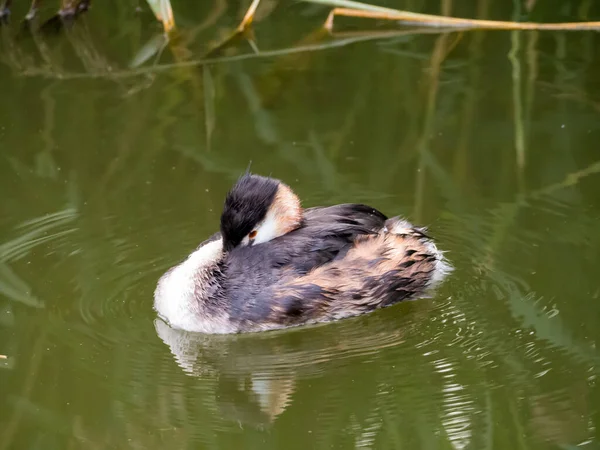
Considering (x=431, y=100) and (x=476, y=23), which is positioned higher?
(x=476, y=23)

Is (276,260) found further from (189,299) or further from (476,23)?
(476,23)

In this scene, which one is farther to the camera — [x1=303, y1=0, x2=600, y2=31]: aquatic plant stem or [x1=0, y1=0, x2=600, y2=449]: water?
[x1=303, y1=0, x2=600, y2=31]: aquatic plant stem

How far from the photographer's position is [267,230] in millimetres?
5000

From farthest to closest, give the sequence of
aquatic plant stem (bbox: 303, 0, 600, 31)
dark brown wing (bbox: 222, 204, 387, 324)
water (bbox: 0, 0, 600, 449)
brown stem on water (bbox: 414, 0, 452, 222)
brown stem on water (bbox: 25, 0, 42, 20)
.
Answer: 1. brown stem on water (bbox: 25, 0, 42, 20)
2. aquatic plant stem (bbox: 303, 0, 600, 31)
3. brown stem on water (bbox: 414, 0, 452, 222)
4. dark brown wing (bbox: 222, 204, 387, 324)
5. water (bbox: 0, 0, 600, 449)

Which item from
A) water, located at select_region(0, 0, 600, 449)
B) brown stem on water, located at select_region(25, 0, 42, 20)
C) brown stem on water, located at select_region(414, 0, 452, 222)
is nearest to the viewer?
water, located at select_region(0, 0, 600, 449)

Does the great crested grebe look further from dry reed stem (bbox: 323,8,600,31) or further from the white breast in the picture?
dry reed stem (bbox: 323,8,600,31)

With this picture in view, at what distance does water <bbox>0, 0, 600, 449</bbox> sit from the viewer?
13.8ft

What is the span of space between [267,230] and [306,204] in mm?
1018

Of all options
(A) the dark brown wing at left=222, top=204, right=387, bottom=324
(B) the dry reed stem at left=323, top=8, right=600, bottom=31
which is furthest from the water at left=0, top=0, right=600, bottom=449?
(B) the dry reed stem at left=323, top=8, right=600, bottom=31

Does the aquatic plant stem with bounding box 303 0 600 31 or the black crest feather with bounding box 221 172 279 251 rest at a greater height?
the aquatic plant stem with bounding box 303 0 600 31

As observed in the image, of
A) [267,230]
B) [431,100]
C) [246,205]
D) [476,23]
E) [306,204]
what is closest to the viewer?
[246,205]

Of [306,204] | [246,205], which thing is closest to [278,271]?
[246,205]

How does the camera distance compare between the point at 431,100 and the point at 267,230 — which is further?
the point at 431,100

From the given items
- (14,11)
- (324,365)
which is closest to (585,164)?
(324,365)
